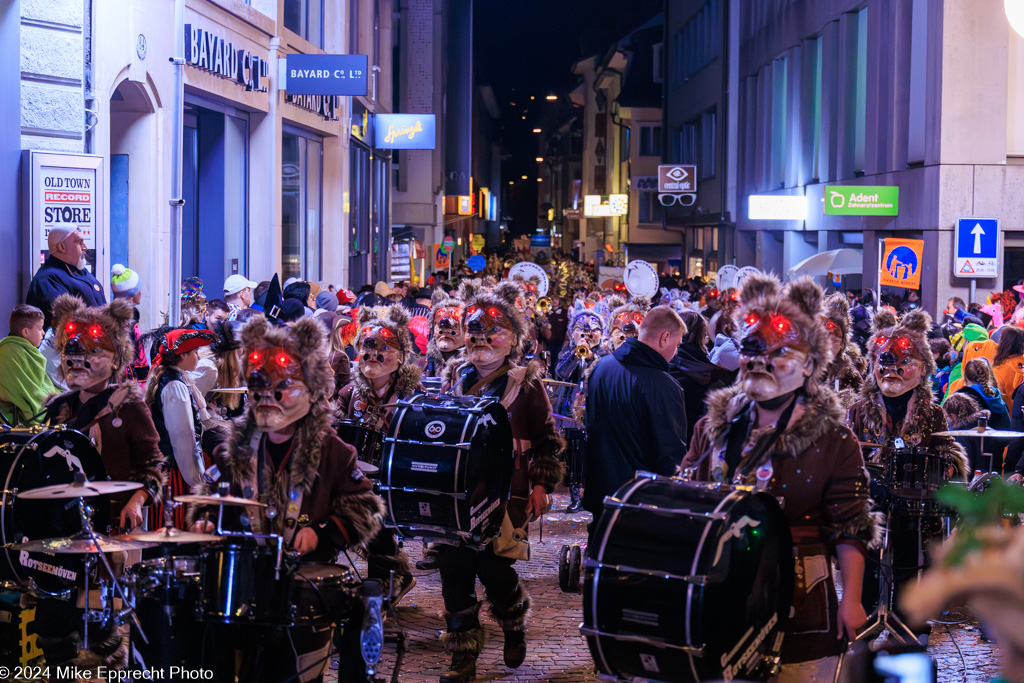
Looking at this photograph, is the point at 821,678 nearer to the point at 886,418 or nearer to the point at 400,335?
the point at 886,418

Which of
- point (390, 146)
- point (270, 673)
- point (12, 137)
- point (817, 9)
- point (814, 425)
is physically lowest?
point (270, 673)

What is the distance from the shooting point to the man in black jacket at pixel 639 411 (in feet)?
22.7

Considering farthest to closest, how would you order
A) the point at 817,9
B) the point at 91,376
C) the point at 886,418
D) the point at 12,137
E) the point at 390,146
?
1. the point at 817,9
2. the point at 390,146
3. the point at 12,137
4. the point at 886,418
5. the point at 91,376

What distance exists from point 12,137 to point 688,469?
27.0ft

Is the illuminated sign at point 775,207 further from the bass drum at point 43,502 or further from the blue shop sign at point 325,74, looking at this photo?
the bass drum at point 43,502

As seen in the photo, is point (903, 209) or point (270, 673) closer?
point (270, 673)

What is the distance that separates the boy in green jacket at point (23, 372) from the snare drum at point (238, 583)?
3728 mm

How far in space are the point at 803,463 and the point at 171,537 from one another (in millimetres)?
2210

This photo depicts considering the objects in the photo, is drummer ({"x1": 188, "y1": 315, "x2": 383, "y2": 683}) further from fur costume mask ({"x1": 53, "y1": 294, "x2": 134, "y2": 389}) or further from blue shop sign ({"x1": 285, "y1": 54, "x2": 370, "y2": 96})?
blue shop sign ({"x1": 285, "y1": 54, "x2": 370, "y2": 96})

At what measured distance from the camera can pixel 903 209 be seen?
22328mm

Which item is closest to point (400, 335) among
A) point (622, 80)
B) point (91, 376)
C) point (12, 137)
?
point (91, 376)

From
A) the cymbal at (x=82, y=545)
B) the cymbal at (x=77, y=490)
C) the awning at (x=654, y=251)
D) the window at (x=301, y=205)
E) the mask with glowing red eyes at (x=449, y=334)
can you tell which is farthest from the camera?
the awning at (x=654, y=251)

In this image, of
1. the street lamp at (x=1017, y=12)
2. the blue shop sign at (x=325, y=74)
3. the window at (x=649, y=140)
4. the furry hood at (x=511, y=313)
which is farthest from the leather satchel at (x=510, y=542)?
the window at (x=649, y=140)

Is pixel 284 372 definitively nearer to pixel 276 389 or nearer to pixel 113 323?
pixel 276 389
